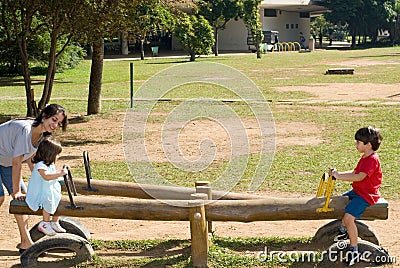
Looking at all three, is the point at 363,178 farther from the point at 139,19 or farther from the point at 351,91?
the point at 351,91

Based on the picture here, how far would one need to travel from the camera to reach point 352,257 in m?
6.11

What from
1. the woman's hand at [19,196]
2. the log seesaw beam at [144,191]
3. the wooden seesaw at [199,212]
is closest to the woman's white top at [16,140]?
the woman's hand at [19,196]

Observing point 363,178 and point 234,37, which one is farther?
point 234,37

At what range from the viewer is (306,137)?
46.9 feet

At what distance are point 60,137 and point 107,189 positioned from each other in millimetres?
7937

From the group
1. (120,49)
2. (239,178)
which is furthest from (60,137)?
(120,49)

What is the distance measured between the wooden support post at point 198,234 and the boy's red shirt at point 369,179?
4.51 ft

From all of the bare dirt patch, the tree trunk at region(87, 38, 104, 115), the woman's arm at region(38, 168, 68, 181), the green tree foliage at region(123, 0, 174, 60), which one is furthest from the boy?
the bare dirt patch

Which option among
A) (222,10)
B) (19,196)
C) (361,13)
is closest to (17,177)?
(19,196)

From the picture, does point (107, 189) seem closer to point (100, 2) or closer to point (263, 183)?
point (263, 183)

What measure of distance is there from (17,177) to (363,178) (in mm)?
3093

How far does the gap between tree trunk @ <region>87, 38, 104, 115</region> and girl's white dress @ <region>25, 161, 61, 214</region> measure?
474 inches

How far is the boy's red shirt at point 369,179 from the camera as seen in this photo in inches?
238

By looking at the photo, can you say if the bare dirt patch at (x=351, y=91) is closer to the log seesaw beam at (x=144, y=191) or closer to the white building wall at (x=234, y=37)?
the log seesaw beam at (x=144, y=191)
